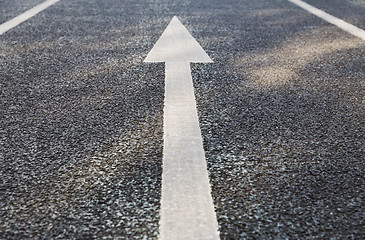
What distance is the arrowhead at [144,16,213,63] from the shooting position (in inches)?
135

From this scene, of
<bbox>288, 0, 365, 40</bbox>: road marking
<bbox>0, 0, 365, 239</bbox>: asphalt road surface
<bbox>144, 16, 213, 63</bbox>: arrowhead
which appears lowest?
<bbox>288, 0, 365, 40</bbox>: road marking

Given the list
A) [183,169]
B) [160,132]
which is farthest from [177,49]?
[183,169]

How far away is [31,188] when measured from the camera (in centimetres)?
171

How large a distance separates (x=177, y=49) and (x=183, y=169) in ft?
6.43

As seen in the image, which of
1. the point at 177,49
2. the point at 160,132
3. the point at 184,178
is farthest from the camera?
the point at 177,49

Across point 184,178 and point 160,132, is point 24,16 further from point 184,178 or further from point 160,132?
point 184,178

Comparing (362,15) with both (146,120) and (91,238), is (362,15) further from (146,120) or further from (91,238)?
(91,238)

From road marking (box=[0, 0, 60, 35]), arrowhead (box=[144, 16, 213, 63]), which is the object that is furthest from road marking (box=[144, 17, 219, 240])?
road marking (box=[0, 0, 60, 35])

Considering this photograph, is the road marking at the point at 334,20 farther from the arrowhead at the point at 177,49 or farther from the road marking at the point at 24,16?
the road marking at the point at 24,16

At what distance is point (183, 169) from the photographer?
6.09ft

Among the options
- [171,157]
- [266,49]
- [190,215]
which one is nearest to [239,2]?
[266,49]

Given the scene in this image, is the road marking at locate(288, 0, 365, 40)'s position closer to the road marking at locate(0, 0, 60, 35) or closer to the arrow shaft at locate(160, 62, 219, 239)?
the arrow shaft at locate(160, 62, 219, 239)

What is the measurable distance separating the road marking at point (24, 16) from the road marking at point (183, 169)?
182cm

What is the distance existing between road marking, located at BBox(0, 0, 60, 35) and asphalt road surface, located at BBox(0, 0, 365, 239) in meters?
0.20
